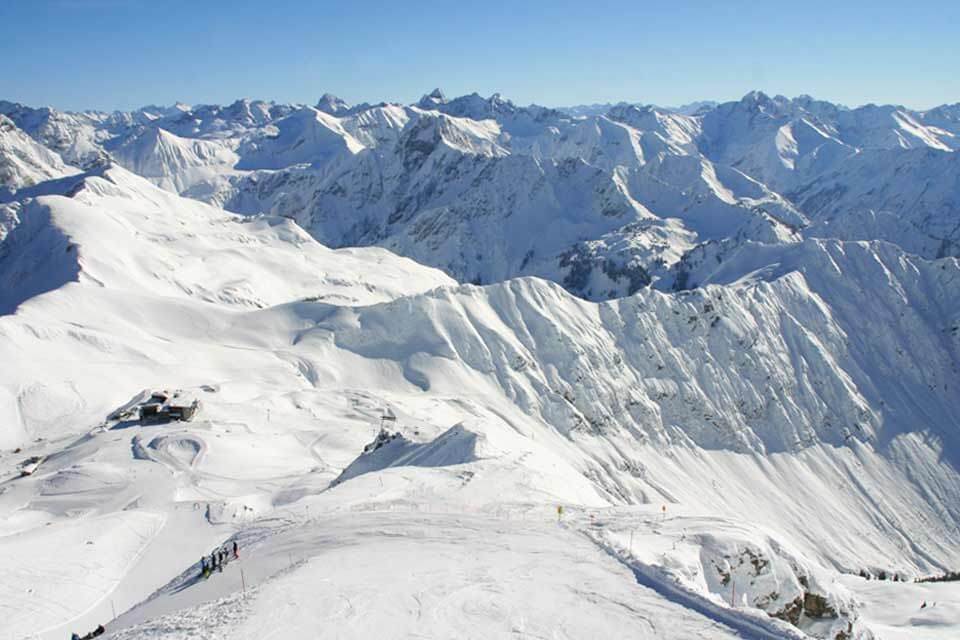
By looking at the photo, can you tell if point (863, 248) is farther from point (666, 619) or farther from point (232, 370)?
point (666, 619)

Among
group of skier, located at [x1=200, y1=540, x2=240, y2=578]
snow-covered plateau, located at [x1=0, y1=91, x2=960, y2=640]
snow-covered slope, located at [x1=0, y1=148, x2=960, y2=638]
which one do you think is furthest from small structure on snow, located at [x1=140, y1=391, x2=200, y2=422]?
group of skier, located at [x1=200, y1=540, x2=240, y2=578]

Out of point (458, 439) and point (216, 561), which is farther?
point (458, 439)

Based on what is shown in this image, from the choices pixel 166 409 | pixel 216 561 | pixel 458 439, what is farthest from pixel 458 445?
pixel 166 409

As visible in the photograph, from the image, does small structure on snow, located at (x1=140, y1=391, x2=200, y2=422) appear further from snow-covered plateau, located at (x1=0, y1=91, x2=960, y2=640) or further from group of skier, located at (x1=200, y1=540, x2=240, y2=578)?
group of skier, located at (x1=200, y1=540, x2=240, y2=578)

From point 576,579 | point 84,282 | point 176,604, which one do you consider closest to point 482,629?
point 576,579

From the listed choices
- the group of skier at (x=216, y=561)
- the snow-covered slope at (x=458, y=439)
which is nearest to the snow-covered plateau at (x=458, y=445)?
the group of skier at (x=216, y=561)

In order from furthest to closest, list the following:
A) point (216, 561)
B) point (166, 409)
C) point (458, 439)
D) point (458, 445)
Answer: point (166, 409)
point (458, 439)
point (458, 445)
point (216, 561)

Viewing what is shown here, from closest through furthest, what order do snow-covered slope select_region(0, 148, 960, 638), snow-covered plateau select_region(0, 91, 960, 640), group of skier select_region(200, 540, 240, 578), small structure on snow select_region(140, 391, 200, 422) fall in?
→ snow-covered plateau select_region(0, 91, 960, 640), snow-covered slope select_region(0, 148, 960, 638), group of skier select_region(200, 540, 240, 578), small structure on snow select_region(140, 391, 200, 422)

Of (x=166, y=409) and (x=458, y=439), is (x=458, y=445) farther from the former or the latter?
(x=166, y=409)
